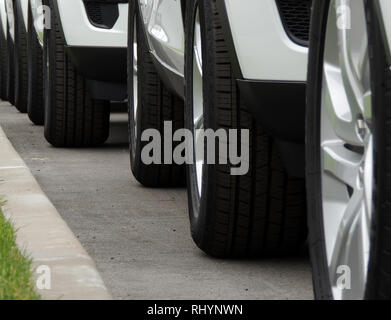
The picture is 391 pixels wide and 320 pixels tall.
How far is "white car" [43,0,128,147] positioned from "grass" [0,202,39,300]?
3.05 m

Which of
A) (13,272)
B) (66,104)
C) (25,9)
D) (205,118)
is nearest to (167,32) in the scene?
(205,118)

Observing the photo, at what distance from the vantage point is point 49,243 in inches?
176

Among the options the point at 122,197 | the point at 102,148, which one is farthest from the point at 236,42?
the point at 102,148

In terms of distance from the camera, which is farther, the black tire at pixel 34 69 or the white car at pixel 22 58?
the white car at pixel 22 58

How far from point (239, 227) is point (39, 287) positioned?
0.84 meters

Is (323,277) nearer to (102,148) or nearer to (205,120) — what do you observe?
(205,120)

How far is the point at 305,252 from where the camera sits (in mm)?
4641

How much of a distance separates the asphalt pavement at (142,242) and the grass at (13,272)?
287mm

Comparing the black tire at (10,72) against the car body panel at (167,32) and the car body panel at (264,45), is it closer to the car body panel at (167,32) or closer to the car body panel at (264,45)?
the car body panel at (167,32)

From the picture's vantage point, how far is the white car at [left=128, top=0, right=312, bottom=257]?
3.97 metres

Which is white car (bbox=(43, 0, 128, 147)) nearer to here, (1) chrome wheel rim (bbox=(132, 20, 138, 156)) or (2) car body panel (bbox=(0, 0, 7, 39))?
(1) chrome wheel rim (bbox=(132, 20, 138, 156))

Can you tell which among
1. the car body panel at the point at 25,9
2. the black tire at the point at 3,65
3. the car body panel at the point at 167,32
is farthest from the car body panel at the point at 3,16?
the car body panel at the point at 167,32

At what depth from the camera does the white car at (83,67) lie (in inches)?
297

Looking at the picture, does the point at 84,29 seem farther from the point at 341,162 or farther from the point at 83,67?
the point at 341,162
